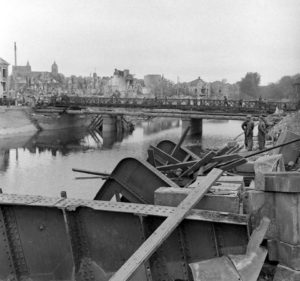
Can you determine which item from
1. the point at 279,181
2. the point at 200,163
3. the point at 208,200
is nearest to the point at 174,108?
the point at 200,163

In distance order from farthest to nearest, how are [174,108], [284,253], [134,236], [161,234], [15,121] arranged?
[174,108], [15,121], [134,236], [284,253], [161,234]

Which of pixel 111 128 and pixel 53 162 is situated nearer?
pixel 53 162

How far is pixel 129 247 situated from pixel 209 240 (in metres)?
1.49

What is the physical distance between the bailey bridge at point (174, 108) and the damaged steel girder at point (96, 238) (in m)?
46.2

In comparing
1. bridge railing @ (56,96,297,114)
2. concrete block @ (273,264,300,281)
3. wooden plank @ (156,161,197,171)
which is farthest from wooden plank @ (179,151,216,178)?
bridge railing @ (56,96,297,114)

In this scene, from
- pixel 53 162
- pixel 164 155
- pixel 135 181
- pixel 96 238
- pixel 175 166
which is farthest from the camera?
pixel 53 162

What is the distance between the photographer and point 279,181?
22.0ft

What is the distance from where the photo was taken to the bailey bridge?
192 feet

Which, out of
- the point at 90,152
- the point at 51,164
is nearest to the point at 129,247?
the point at 51,164

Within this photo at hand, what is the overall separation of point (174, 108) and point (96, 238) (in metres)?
59.1

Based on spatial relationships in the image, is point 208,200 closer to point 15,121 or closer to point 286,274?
point 286,274

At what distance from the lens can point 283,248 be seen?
21.8 ft

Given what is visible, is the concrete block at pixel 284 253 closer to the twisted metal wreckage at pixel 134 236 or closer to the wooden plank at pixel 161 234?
the twisted metal wreckage at pixel 134 236

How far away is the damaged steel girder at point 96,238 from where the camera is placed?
6773 millimetres
